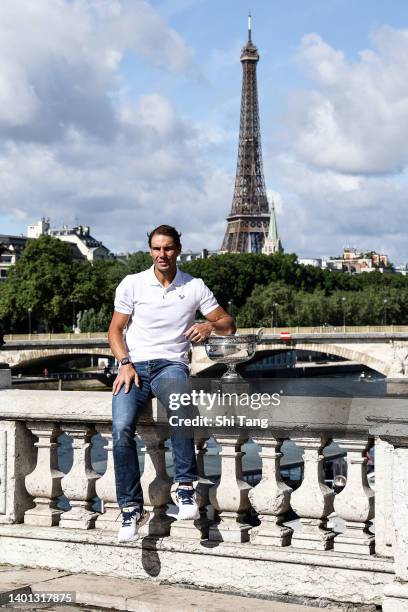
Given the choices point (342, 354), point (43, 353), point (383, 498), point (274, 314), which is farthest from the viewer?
point (274, 314)

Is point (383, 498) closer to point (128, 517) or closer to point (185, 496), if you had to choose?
point (185, 496)

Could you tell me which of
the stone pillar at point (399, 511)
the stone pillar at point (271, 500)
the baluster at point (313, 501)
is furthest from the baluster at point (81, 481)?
the stone pillar at point (399, 511)

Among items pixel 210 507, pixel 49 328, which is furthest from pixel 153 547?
pixel 49 328

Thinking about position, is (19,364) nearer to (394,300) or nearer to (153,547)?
(394,300)

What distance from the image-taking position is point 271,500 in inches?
228

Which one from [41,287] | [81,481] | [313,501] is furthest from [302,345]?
[313,501]

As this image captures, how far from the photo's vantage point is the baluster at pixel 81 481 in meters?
6.37

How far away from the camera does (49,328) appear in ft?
287

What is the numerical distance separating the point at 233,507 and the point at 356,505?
72 centimetres

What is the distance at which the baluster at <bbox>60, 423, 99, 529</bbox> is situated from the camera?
20.9 ft

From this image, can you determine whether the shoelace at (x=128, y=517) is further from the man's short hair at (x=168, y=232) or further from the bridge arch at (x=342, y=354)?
the bridge arch at (x=342, y=354)

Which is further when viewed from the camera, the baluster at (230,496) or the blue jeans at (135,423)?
the baluster at (230,496)

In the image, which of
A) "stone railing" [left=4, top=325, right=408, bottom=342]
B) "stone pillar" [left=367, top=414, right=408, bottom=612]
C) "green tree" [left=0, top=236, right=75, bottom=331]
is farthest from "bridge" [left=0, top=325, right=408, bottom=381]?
"stone pillar" [left=367, top=414, right=408, bottom=612]

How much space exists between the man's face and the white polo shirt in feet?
0.28
